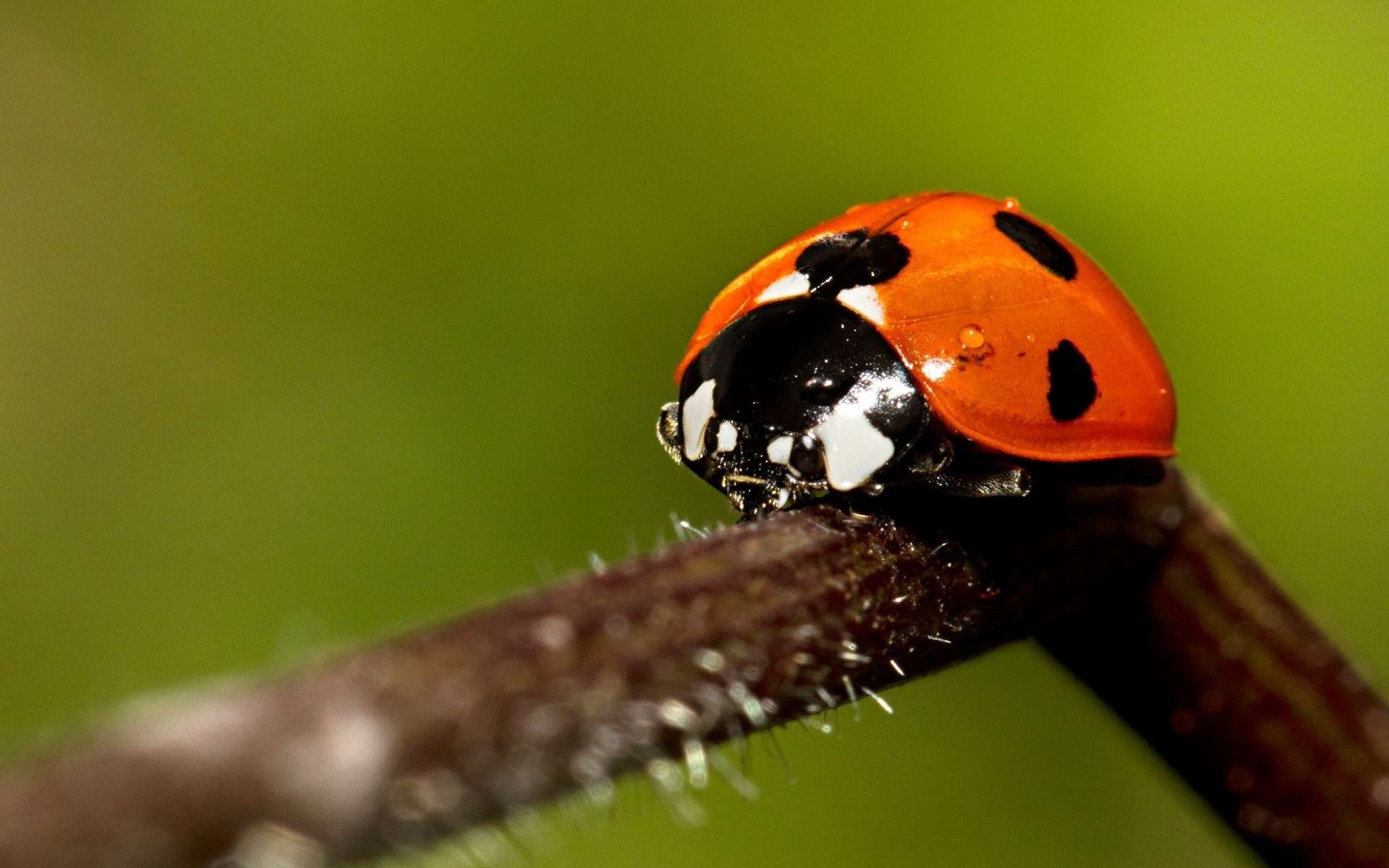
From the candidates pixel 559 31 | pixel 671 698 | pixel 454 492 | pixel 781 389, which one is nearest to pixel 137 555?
pixel 454 492

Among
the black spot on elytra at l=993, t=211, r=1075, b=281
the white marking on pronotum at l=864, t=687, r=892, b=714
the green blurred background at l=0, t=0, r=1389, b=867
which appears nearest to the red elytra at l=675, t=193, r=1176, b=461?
the black spot on elytra at l=993, t=211, r=1075, b=281

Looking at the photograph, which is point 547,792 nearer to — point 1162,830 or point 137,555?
point 1162,830

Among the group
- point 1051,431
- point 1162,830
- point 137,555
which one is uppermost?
point 137,555

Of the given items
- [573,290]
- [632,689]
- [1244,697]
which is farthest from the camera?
[573,290]

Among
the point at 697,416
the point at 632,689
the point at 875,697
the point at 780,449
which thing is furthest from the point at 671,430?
the point at 632,689

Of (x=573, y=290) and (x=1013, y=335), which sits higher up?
(x=573, y=290)

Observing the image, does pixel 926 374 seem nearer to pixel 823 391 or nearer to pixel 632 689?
pixel 823 391
